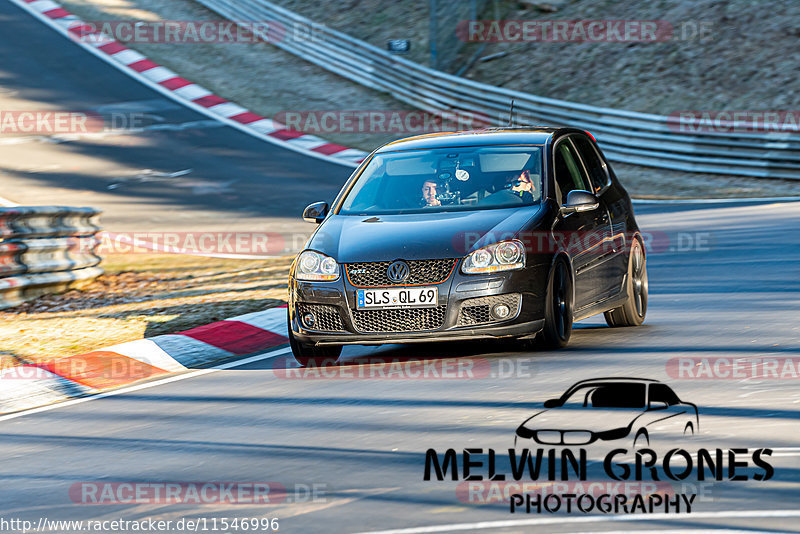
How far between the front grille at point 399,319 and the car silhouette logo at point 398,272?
0.66 ft

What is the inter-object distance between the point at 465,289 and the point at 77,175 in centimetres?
1525

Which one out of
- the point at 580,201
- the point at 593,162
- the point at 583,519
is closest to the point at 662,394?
the point at 580,201

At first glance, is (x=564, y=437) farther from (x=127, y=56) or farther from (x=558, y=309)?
(x=127, y=56)

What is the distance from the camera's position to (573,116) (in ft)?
83.0

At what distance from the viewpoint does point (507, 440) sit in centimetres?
616

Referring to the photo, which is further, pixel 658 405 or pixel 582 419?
pixel 658 405

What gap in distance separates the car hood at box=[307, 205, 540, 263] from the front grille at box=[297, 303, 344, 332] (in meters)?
0.34

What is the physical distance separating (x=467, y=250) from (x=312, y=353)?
1415 mm

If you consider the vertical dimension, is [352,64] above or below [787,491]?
above

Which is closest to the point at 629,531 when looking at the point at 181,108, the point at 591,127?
the point at 591,127

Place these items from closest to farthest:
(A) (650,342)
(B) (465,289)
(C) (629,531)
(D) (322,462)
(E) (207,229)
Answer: (C) (629,531)
(D) (322,462)
(B) (465,289)
(A) (650,342)
(E) (207,229)

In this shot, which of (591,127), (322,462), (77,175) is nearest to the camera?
(322,462)

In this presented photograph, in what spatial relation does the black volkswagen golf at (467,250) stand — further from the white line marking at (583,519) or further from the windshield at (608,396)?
the white line marking at (583,519)

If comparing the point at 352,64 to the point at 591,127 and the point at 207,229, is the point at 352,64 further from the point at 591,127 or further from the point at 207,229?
the point at 207,229
